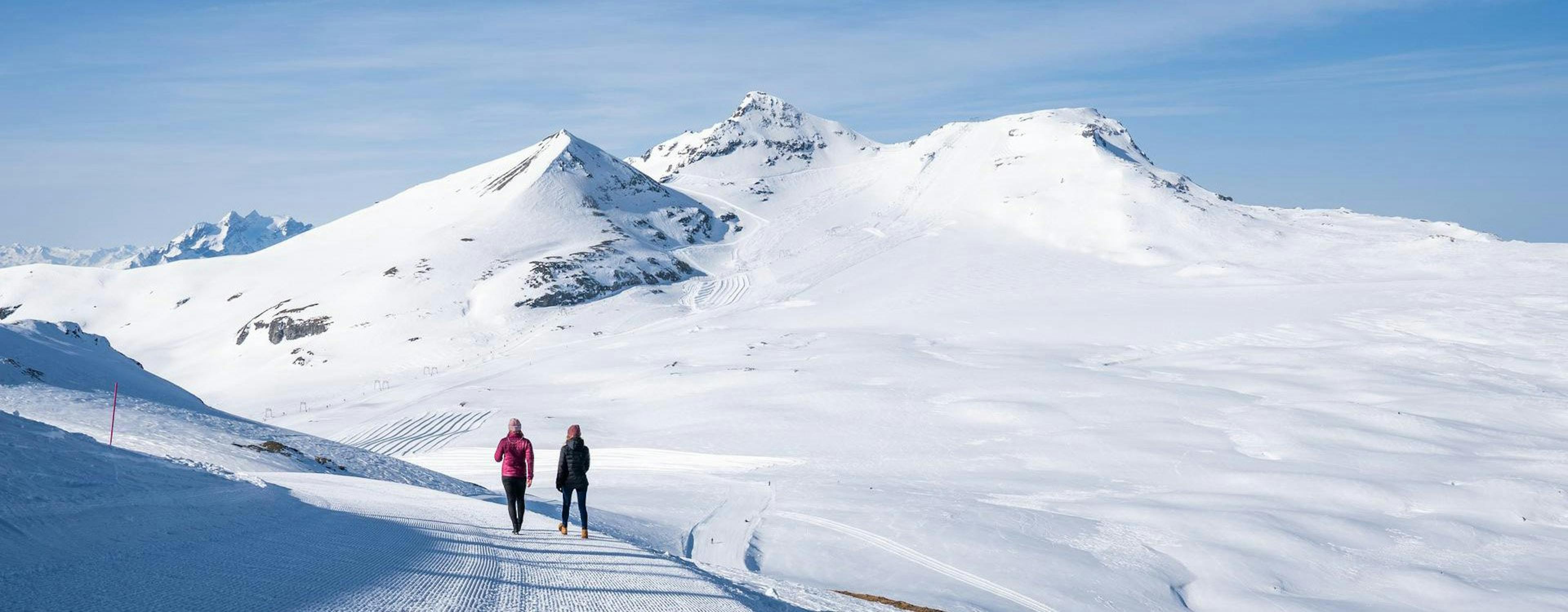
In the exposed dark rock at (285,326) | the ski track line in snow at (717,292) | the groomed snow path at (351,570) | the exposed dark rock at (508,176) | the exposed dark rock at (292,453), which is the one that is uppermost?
the exposed dark rock at (508,176)

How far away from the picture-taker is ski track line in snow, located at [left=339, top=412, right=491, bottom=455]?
137 ft

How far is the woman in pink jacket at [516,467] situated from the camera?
14039 mm

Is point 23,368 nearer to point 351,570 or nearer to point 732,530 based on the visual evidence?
point 732,530

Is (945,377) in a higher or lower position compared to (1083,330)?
lower

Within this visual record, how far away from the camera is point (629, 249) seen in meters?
128

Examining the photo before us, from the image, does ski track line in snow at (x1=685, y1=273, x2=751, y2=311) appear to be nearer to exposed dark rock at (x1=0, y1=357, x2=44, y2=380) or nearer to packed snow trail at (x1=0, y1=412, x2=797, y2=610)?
exposed dark rock at (x1=0, y1=357, x2=44, y2=380)

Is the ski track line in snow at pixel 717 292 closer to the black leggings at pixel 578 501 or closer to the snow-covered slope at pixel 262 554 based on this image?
the black leggings at pixel 578 501

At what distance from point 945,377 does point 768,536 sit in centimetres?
3029

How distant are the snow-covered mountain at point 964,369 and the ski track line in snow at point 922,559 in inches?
4.8

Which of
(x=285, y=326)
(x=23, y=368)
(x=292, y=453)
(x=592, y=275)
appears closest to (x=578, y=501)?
(x=292, y=453)

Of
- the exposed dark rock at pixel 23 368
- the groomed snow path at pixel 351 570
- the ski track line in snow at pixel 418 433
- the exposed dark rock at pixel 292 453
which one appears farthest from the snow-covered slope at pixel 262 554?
the ski track line in snow at pixel 418 433

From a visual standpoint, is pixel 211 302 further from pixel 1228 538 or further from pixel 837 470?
pixel 1228 538

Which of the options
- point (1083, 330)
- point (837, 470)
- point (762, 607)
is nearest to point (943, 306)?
point (1083, 330)

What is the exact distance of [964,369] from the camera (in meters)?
53.1
